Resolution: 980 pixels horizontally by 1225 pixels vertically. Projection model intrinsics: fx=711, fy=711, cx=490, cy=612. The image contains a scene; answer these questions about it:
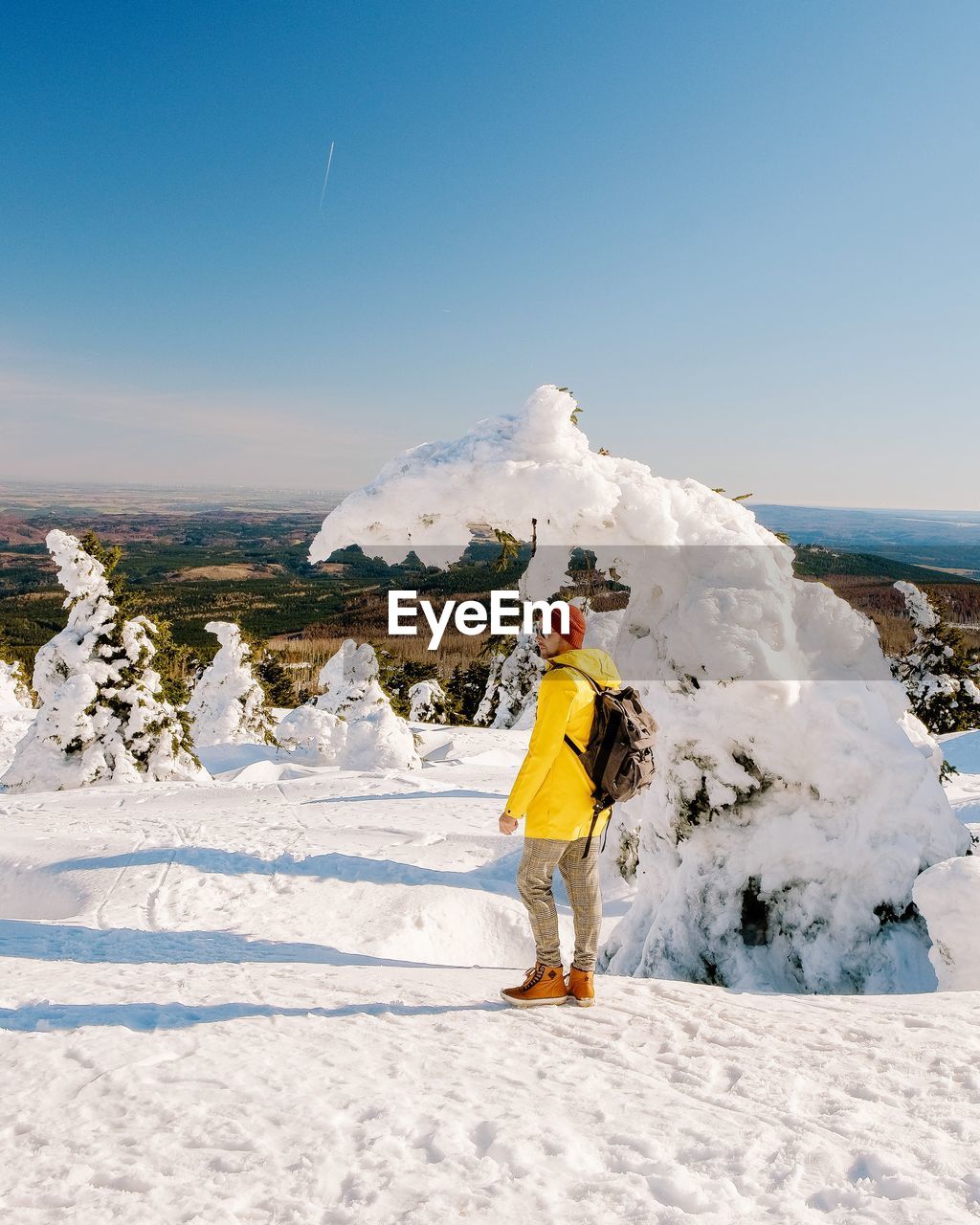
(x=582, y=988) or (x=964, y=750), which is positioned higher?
(x=582, y=988)

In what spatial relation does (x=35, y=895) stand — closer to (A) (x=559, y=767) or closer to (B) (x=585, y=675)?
(A) (x=559, y=767)

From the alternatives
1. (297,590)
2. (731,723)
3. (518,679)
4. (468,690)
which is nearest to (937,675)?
(518,679)

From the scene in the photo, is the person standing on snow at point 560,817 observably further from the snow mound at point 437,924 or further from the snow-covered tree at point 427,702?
the snow-covered tree at point 427,702

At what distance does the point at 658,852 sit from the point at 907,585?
24.5m

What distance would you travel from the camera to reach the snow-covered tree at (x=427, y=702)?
1612 inches

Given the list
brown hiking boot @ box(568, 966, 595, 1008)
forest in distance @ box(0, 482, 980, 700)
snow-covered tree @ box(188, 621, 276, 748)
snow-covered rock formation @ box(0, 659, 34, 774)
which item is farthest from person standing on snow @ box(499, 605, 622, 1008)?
forest in distance @ box(0, 482, 980, 700)

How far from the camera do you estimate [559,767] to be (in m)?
4.29

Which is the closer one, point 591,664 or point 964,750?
point 591,664

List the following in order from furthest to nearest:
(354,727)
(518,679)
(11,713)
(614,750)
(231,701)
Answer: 1. (231,701)
2. (518,679)
3. (11,713)
4. (354,727)
5. (614,750)

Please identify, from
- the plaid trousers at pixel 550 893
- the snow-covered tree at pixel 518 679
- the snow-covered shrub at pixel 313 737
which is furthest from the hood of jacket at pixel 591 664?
the snow-covered tree at pixel 518 679

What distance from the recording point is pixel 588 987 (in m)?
4.41

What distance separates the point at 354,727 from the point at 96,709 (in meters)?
7.73

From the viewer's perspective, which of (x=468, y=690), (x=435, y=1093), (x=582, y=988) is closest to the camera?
(x=435, y=1093)

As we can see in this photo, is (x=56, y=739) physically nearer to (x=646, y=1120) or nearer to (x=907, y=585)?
(x=646, y=1120)
